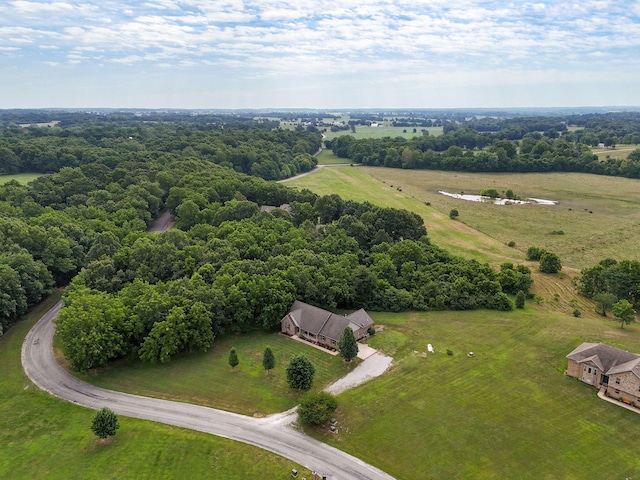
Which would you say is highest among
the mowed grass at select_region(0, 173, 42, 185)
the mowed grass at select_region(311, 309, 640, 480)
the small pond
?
the mowed grass at select_region(0, 173, 42, 185)

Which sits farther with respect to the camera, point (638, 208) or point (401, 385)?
point (638, 208)

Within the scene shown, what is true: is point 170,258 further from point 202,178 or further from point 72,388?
point 202,178

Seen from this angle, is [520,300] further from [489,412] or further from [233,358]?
[233,358]

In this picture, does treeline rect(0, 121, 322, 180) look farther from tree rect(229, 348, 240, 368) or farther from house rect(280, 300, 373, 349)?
tree rect(229, 348, 240, 368)

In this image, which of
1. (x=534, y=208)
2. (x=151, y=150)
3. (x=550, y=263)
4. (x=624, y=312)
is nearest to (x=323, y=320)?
(x=624, y=312)

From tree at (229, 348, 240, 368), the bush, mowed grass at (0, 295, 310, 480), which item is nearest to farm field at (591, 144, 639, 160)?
the bush

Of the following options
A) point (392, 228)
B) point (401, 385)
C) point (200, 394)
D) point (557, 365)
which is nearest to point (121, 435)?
point (200, 394)
